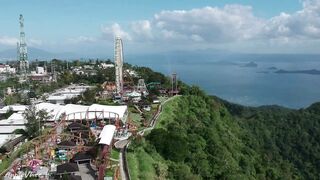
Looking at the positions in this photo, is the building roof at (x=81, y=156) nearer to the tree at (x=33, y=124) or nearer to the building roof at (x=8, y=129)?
the tree at (x=33, y=124)

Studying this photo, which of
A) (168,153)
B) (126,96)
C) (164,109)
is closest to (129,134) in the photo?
(168,153)

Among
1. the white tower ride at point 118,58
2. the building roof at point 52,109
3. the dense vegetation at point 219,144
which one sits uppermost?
the white tower ride at point 118,58

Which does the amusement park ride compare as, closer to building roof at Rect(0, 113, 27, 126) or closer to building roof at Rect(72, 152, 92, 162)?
building roof at Rect(72, 152, 92, 162)

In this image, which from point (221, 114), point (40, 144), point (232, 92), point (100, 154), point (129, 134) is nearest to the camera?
point (100, 154)

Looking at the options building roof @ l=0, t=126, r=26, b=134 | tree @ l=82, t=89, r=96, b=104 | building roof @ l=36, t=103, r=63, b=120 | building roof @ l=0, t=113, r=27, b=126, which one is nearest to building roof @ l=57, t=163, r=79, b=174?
building roof @ l=0, t=126, r=26, b=134

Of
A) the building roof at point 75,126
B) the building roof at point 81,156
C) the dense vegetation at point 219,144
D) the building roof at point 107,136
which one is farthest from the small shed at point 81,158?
the building roof at point 75,126

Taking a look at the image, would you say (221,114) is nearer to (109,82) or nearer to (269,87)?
(109,82)

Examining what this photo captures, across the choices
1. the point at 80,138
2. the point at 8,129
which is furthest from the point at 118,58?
the point at 80,138

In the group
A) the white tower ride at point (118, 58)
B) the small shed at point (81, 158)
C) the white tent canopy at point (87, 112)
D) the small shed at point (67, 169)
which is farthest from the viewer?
the white tower ride at point (118, 58)
